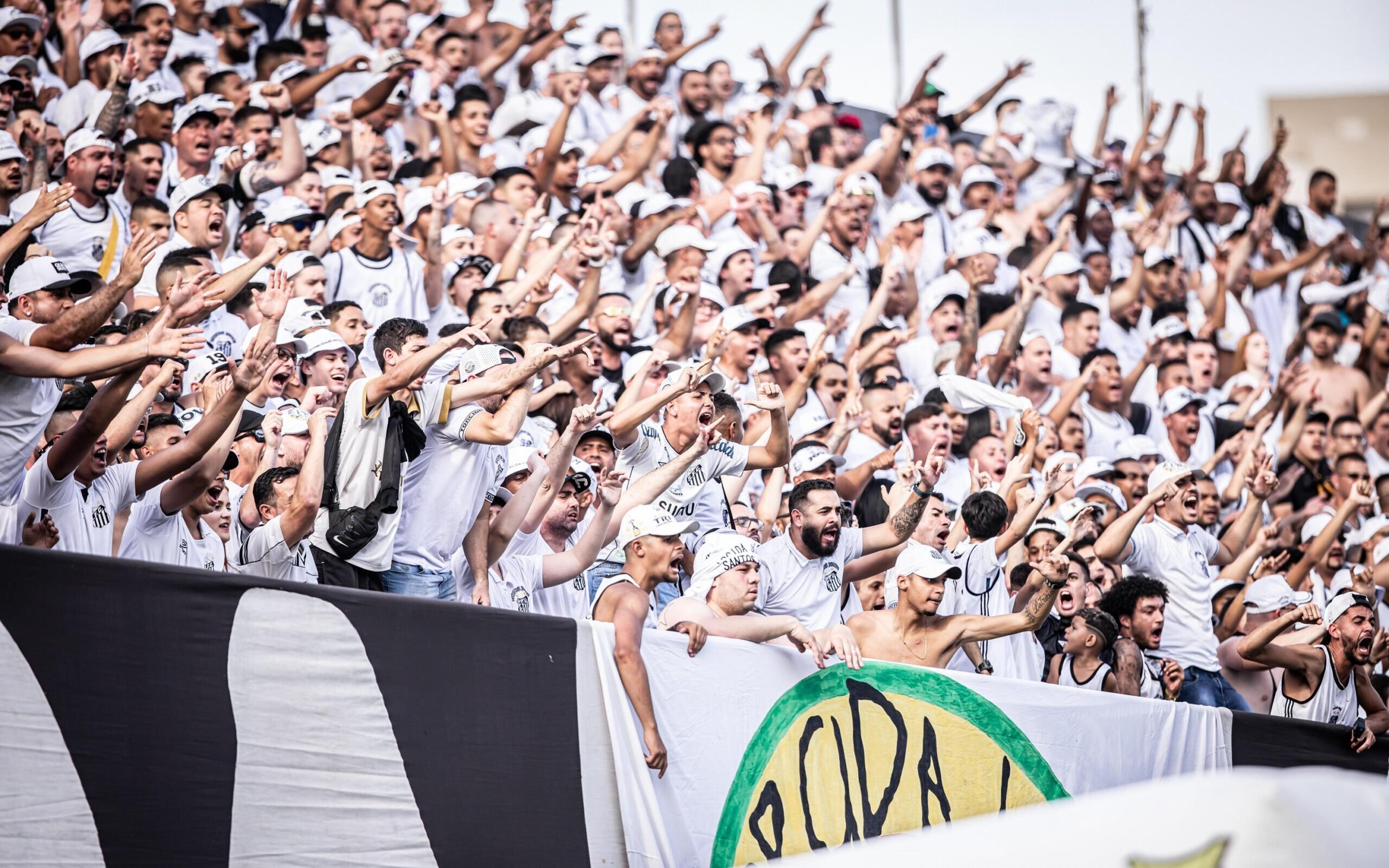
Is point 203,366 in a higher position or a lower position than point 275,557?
higher

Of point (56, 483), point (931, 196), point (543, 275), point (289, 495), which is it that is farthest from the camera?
point (931, 196)

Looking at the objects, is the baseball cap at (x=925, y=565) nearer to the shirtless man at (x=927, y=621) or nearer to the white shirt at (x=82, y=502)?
the shirtless man at (x=927, y=621)

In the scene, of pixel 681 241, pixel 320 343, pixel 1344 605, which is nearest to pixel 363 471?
pixel 320 343

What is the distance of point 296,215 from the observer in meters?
9.49

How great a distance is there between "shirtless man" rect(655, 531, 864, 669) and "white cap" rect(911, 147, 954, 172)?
7.44m

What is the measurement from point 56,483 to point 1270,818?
4.78m

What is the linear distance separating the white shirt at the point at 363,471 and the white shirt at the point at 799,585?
1.99m

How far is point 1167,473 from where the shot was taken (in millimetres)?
9648

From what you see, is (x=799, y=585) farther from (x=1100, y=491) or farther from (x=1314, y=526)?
(x=1314, y=526)

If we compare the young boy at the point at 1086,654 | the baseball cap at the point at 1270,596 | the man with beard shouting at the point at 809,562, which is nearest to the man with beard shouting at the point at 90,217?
the man with beard shouting at the point at 809,562

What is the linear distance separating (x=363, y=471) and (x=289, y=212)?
3.66 meters

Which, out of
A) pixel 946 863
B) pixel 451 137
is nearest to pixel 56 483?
pixel 946 863

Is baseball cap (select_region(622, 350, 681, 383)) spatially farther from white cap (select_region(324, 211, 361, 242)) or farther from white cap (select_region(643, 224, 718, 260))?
white cap (select_region(324, 211, 361, 242))

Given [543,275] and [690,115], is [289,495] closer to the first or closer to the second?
[543,275]
